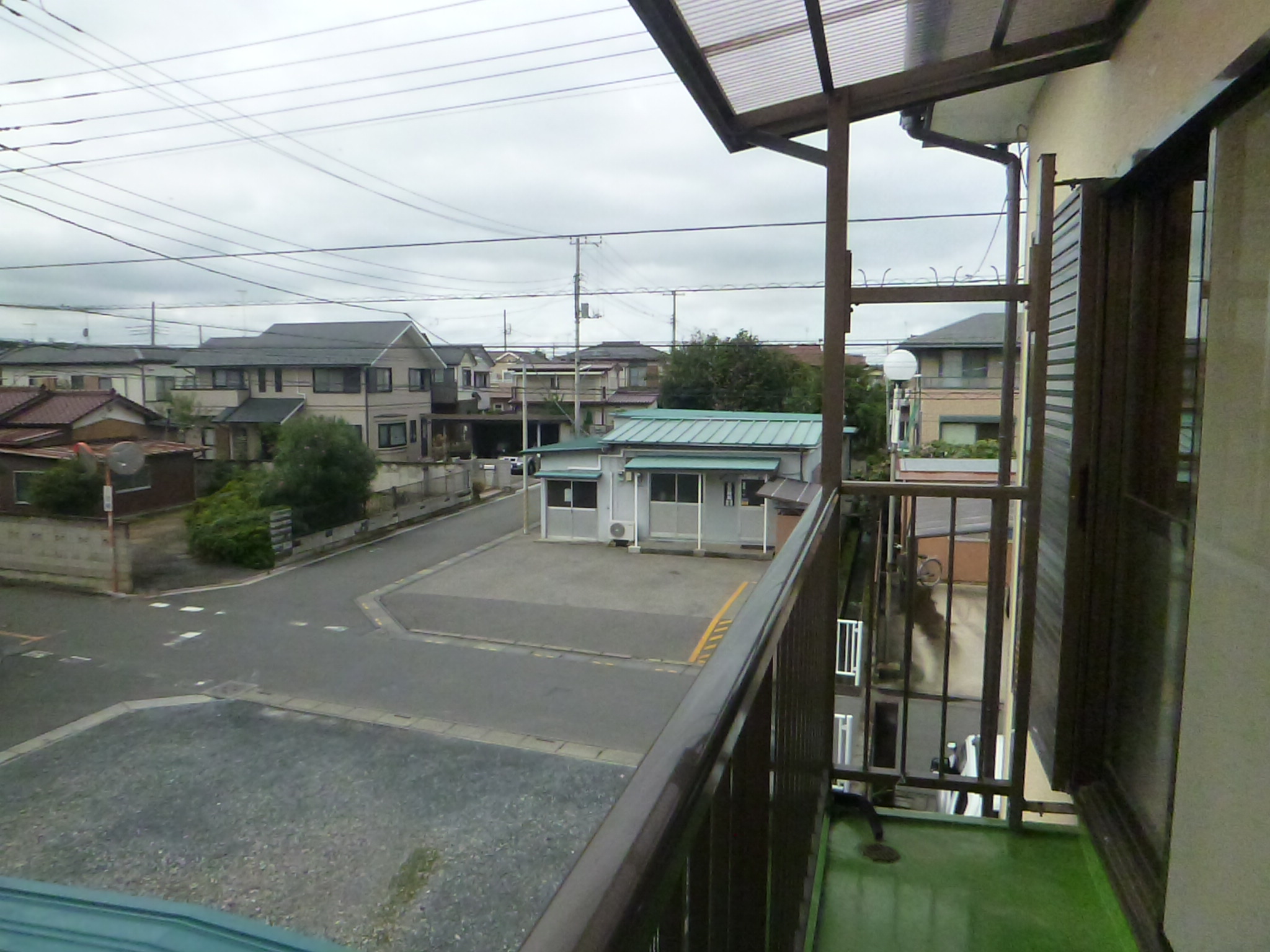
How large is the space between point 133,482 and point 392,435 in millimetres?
5758

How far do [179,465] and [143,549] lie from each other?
3.29m

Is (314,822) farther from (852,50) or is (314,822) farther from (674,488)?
(674,488)

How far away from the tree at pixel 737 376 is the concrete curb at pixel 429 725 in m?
11.8

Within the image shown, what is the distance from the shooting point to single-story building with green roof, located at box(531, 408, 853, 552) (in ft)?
36.1

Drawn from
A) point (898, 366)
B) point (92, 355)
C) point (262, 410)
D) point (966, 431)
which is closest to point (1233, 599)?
point (898, 366)

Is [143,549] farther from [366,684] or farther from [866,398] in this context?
[866,398]

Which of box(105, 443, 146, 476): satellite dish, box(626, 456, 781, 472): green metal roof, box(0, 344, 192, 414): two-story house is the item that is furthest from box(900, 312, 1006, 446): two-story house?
box(0, 344, 192, 414): two-story house

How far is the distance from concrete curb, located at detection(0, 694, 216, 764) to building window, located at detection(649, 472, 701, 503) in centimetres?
642

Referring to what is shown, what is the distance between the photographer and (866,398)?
13711 mm

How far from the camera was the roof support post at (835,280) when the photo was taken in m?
1.44

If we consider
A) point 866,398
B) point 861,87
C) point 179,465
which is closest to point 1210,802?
point 861,87

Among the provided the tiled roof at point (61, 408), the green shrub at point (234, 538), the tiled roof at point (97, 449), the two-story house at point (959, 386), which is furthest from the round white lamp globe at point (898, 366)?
the tiled roof at point (61, 408)

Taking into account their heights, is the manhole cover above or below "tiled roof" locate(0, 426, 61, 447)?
below

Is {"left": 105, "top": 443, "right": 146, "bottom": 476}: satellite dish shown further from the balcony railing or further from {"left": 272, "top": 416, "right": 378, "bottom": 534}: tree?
the balcony railing
